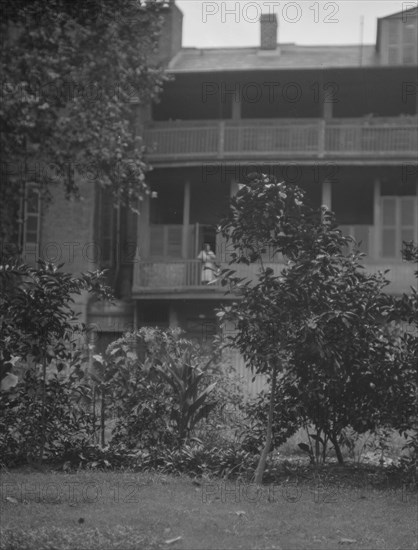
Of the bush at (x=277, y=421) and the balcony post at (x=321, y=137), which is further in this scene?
the balcony post at (x=321, y=137)

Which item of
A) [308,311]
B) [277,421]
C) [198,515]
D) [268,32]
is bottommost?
[198,515]

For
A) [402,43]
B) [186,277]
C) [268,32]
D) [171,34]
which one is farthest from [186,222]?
[402,43]

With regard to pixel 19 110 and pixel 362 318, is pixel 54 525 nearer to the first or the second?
pixel 19 110

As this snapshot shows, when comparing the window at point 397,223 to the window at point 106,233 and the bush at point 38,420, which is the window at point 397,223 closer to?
the window at point 106,233

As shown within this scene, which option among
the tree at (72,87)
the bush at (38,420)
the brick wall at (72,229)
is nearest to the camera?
the tree at (72,87)

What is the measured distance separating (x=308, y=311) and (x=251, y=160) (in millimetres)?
12998

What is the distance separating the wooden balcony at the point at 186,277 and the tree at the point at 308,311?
455 inches

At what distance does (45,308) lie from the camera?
1241 cm

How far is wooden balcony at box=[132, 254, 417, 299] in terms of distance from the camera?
930 inches

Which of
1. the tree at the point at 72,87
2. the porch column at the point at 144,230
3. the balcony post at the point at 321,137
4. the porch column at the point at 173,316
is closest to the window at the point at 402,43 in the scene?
the balcony post at the point at 321,137

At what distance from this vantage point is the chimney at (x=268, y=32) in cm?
2841

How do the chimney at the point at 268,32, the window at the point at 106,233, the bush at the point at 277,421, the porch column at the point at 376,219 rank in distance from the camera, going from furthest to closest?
the chimney at the point at 268,32 → the window at the point at 106,233 → the porch column at the point at 376,219 → the bush at the point at 277,421

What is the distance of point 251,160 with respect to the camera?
2427cm

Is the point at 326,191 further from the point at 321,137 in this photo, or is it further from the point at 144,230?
the point at 144,230
